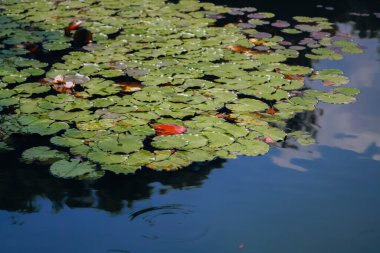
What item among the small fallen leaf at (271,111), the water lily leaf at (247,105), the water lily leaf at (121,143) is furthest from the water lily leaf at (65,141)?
the small fallen leaf at (271,111)

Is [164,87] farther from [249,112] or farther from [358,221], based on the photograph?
[358,221]

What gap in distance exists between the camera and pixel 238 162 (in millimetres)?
2553

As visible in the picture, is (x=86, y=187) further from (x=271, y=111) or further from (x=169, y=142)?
(x=271, y=111)

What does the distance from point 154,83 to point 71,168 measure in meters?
1.09

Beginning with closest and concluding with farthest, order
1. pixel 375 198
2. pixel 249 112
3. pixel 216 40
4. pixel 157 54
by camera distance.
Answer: pixel 375 198
pixel 249 112
pixel 157 54
pixel 216 40

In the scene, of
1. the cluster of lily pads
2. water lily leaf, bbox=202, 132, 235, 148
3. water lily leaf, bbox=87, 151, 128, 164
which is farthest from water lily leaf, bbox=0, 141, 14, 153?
water lily leaf, bbox=202, 132, 235, 148

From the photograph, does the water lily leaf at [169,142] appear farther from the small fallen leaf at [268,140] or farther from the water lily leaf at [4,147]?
the water lily leaf at [4,147]

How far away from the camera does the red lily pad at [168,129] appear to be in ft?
8.97

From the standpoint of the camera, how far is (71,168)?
2432 millimetres

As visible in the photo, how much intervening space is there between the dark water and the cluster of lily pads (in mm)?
93

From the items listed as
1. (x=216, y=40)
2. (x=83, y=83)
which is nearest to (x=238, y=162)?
(x=83, y=83)

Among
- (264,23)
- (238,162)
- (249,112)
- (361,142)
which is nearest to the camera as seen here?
(238,162)

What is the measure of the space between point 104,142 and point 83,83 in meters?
0.87

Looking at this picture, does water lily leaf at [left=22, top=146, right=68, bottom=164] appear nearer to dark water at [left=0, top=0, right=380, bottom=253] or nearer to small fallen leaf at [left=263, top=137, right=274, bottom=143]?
dark water at [left=0, top=0, right=380, bottom=253]
